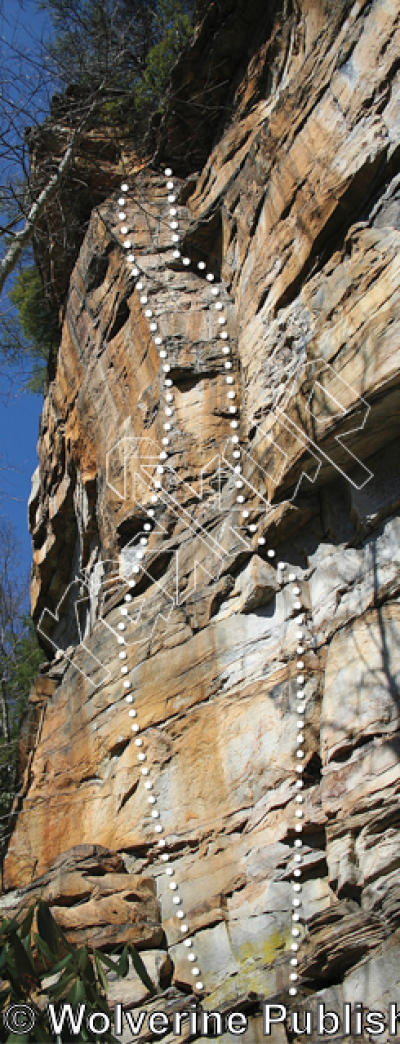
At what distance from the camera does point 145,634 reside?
23.4 feet

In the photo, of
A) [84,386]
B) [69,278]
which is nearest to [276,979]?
[84,386]

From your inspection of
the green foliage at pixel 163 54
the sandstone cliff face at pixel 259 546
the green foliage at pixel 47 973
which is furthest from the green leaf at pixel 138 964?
the green foliage at pixel 163 54

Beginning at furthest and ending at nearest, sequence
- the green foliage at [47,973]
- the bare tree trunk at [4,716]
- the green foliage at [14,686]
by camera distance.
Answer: the bare tree trunk at [4,716] → the green foliage at [14,686] → the green foliage at [47,973]

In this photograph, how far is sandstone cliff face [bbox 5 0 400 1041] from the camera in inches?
206

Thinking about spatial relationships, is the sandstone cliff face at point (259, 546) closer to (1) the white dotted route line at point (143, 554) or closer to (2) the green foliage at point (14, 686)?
(1) the white dotted route line at point (143, 554)

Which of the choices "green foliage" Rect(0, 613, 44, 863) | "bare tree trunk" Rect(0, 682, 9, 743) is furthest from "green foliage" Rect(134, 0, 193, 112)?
"bare tree trunk" Rect(0, 682, 9, 743)

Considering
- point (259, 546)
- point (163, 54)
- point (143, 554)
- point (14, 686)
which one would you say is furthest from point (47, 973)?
point (14, 686)

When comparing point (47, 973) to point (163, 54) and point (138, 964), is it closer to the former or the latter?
point (138, 964)

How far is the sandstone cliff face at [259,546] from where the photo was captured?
523 centimetres

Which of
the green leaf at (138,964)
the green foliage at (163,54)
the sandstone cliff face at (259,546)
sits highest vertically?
the green foliage at (163,54)

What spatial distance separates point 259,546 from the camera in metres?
6.41

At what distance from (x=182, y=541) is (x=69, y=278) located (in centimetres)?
442

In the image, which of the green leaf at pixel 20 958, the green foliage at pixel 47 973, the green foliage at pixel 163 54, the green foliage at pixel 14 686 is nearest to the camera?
the green foliage at pixel 47 973

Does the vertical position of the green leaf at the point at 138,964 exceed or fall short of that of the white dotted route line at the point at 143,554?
it falls short
